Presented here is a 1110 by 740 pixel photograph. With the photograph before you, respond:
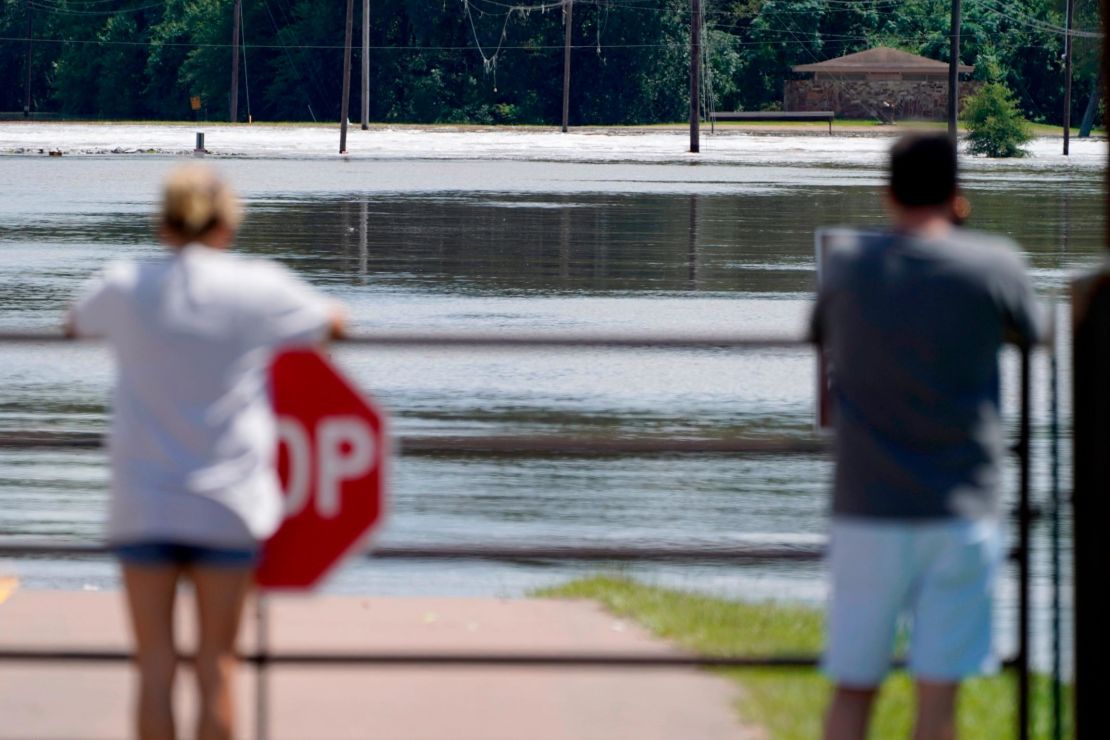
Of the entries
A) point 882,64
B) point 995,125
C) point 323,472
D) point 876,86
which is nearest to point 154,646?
point 323,472

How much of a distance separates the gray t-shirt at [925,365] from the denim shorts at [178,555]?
124 centimetres

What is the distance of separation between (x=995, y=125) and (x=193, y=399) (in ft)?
198

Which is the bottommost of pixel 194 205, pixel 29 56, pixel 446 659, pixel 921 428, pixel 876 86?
pixel 446 659

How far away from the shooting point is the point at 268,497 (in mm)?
3750

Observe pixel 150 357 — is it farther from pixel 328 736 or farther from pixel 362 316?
pixel 362 316

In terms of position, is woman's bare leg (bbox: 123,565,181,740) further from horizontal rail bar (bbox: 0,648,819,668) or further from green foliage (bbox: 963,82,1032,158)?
green foliage (bbox: 963,82,1032,158)

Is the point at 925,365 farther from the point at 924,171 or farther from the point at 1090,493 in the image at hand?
the point at 1090,493

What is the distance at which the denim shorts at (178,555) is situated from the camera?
12.0 feet

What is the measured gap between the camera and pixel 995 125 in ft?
201

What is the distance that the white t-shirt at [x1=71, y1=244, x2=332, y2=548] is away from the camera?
3.63 metres

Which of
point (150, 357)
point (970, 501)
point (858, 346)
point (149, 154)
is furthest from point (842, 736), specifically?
point (149, 154)

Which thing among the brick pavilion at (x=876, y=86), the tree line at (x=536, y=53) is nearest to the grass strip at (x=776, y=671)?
the brick pavilion at (x=876, y=86)

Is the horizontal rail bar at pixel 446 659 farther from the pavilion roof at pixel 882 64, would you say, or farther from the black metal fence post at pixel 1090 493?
the pavilion roof at pixel 882 64

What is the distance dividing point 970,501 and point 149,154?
5457 centimetres
